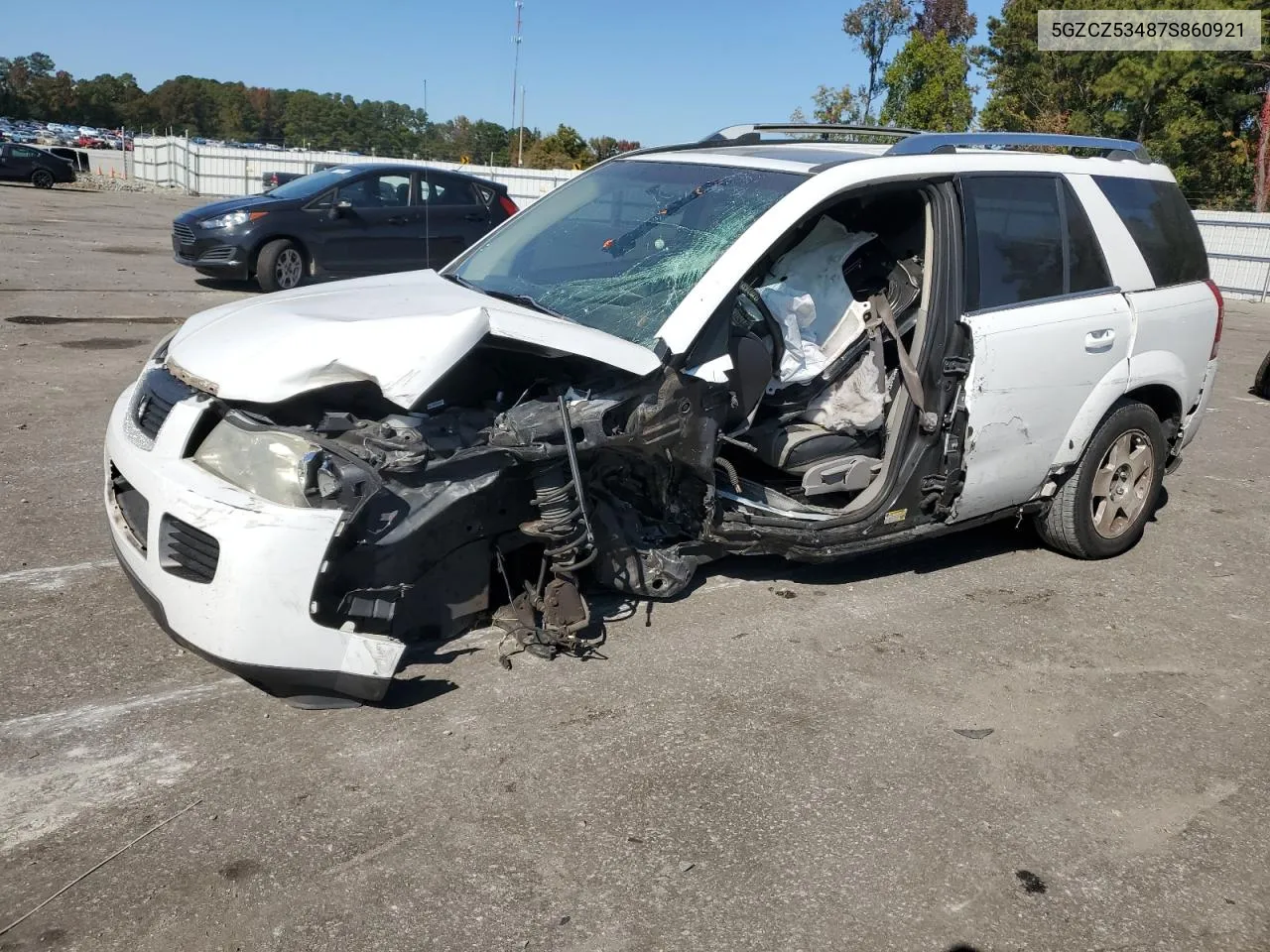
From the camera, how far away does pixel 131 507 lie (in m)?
3.63

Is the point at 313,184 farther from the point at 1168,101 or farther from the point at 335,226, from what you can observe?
the point at 1168,101

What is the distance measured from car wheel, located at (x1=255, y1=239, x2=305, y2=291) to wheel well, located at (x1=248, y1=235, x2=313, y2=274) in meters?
0.02

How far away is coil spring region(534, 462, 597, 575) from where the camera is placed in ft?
11.7

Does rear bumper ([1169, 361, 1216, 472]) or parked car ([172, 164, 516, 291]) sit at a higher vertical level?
parked car ([172, 164, 516, 291])

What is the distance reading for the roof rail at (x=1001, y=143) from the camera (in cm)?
463

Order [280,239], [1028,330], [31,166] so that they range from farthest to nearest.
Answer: [31,166] → [280,239] → [1028,330]

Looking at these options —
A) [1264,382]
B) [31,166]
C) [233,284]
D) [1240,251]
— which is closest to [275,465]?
[1264,382]

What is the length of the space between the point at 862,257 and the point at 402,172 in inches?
391

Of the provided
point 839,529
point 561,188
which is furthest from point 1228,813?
point 561,188

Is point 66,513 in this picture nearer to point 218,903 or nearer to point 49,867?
point 49,867

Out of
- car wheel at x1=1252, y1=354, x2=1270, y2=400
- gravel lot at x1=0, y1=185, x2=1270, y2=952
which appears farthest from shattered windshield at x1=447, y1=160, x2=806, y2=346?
car wheel at x1=1252, y1=354, x2=1270, y2=400

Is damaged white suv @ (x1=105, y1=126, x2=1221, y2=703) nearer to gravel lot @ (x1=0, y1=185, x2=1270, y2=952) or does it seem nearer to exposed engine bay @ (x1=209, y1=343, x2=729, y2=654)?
exposed engine bay @ (x1=209, y1=343, x2=729, y2=654)

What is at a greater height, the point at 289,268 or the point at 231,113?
the point at 231,113

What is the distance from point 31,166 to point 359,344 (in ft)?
107
